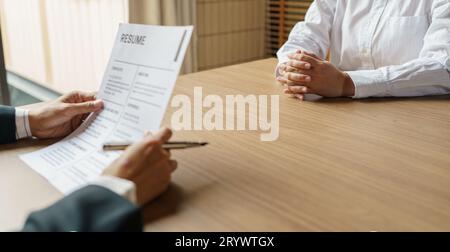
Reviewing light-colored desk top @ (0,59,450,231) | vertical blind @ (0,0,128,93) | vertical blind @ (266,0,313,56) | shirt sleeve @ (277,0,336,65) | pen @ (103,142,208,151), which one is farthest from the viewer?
vertical blind @ (266,0,313,56)

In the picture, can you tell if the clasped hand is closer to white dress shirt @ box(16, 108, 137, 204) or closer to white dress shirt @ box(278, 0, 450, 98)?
white dress shirt @ box(278, 0, 450, 98)

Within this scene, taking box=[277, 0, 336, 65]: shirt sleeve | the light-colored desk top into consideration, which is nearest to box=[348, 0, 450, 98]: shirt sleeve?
the light-colored desk top

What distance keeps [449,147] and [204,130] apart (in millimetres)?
503

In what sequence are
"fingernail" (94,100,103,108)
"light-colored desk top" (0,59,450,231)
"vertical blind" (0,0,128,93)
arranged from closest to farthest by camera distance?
"light-colored desk top" (0,59,450,231), "fingernail" (94,100,103,108), "vertical blind" (0,0,128,93)

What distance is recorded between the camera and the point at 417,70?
1217 millimetres

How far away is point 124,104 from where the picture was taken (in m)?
0.78

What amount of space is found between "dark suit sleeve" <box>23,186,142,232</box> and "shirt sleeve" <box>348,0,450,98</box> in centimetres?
85

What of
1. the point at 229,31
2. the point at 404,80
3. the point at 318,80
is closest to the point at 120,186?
the point at 318,80

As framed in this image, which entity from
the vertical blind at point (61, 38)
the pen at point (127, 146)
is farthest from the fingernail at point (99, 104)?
the vertical blind at point (61, 38)

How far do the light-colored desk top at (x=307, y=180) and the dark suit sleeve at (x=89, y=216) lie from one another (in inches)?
3.2

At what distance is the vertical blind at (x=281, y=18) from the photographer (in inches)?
118

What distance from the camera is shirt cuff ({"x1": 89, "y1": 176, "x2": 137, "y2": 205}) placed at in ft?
1.86

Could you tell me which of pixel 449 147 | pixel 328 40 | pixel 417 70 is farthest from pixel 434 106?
pixel 328 40

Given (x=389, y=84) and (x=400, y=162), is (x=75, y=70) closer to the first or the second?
(x=389, y=84)
